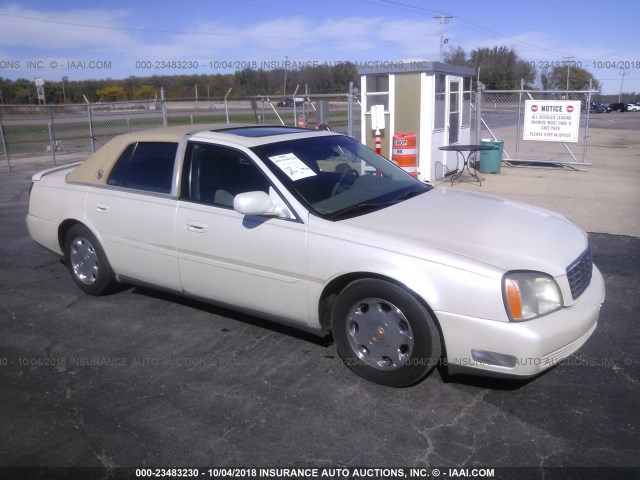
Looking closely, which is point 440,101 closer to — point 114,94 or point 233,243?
point 233,243

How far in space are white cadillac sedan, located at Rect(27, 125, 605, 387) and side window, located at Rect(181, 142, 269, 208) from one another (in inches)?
0.4

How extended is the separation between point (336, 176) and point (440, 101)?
329 inches

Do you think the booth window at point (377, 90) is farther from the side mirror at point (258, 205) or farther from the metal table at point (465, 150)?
the side mirror at point (258, 205)

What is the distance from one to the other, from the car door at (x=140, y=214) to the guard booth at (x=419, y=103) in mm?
6848

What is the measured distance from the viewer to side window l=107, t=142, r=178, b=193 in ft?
14.9

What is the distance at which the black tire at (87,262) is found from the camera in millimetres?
5035

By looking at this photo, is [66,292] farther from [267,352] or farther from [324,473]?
[324,473]

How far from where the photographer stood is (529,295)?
10.3 feet

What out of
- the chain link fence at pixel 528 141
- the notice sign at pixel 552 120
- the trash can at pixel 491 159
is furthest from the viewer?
the chain link fence at pixel 528 141

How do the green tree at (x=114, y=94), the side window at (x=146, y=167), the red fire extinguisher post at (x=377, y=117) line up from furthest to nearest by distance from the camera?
the green tree at (x=114, y=94) < the red fire extinguisher post at (x=377, y=117) < the side window at (x=146, y=167)

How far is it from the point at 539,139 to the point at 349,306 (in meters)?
11.9

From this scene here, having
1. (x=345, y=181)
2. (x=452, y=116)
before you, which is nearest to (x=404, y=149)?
(x=452, y=116)

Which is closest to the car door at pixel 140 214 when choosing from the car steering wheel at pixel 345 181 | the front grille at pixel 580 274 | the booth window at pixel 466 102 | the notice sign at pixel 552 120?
the car steering wheel at pixel 345 181

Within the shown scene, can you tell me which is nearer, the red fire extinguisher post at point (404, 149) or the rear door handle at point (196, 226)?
the rear door handle at point (196, 226)
